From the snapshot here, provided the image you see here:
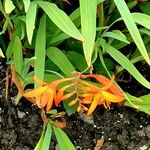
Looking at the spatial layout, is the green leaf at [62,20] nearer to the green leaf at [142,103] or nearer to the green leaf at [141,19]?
the green leaf at [141,19]

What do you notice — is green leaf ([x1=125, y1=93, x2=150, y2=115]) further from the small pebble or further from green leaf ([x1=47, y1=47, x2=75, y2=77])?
the small pebble

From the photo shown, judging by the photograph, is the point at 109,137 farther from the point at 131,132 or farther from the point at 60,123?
the point at 60,123

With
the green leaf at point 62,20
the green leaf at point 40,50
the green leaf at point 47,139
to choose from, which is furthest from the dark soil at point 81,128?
the green leaf at point 62,20

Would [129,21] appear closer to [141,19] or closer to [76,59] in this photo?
[141,19]

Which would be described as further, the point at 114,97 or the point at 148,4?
the point at 148,4

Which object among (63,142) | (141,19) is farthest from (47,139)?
(141,19)

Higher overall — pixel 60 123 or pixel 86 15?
pixel 86 15

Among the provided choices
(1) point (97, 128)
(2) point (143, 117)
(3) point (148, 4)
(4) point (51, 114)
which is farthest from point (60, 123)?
(3) point (148, 4)
